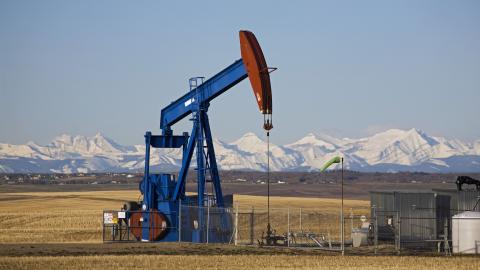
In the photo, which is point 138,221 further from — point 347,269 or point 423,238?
point 347,269

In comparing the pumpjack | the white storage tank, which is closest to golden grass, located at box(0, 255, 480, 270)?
the white storage tank

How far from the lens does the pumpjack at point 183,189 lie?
1868 inches

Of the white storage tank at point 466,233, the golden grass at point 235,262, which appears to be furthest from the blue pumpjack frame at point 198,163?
the white storage tank at point 466,233

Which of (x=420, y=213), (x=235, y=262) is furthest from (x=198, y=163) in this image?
(x=235, y=262)

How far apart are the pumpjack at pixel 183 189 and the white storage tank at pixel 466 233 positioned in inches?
379

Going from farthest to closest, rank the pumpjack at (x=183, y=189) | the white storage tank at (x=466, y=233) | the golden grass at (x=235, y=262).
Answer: the pumpjack at (x=183, y=189), the white storage tank at (x=466, y=233), the golden grass at (x=235, y=262)

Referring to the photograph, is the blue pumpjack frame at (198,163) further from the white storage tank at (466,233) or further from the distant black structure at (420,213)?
the white storage tank at (466,233)

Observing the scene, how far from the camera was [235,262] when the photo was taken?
3709 cm

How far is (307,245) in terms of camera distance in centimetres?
4794

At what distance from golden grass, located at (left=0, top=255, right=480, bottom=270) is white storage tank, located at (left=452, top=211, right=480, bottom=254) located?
4277mm

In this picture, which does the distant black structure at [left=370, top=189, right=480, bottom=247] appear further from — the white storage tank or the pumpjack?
the pumpjack

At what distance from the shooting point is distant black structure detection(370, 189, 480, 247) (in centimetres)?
4878

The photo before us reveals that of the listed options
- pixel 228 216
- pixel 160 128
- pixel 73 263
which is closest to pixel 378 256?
pixel 228 216

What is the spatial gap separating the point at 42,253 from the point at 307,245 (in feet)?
→ 41.4
